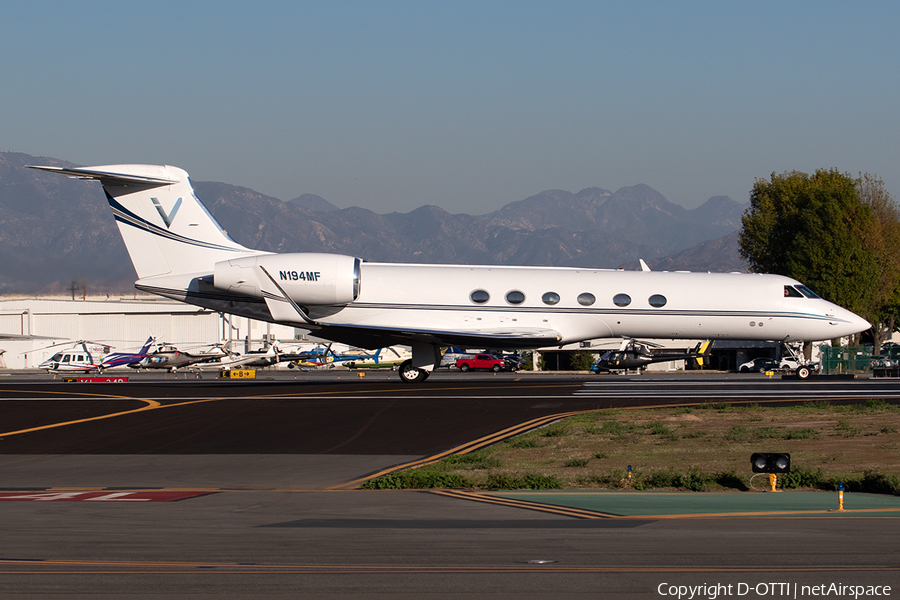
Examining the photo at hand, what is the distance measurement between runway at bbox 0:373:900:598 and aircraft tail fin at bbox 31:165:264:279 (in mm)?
13797

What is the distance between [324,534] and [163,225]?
24.7 meters

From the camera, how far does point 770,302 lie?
30219 mm

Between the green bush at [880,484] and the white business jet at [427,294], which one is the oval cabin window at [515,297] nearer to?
the white business jet at [427,294]

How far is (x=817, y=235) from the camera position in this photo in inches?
2429

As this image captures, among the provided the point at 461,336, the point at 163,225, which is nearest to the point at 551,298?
the point at 461,336

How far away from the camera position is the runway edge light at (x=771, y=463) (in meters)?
10.8

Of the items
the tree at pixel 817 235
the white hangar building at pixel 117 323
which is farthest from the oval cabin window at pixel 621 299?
the white hangar building at pixel 117 323

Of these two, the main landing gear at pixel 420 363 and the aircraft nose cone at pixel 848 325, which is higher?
the aircraft nose cone at pixel 848 325

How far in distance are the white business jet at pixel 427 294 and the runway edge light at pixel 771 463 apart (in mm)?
17856

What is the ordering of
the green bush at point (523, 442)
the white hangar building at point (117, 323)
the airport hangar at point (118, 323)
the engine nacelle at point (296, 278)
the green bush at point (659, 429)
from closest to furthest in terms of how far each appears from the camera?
the green bush at point (523, 442), the green bush at point (659, 429), the engine nacelle at point (296, 278), the airport hangar at point (118, 323), the white hangar building at point (117, 323)

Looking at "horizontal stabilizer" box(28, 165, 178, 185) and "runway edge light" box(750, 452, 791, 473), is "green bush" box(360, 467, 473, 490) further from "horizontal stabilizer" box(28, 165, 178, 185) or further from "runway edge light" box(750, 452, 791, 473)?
"horizontal stabilizer" box(28, 165, 178, 185)

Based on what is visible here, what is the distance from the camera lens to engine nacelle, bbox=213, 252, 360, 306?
28375 millimetres

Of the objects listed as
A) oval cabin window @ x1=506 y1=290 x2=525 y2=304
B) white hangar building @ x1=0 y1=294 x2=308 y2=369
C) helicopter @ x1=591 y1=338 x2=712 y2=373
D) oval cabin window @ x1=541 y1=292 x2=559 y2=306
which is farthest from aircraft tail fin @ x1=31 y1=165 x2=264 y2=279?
white hangar building @ x1=0 y1=294 x2=308 y2=369

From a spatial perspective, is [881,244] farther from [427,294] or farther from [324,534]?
[324,534]
